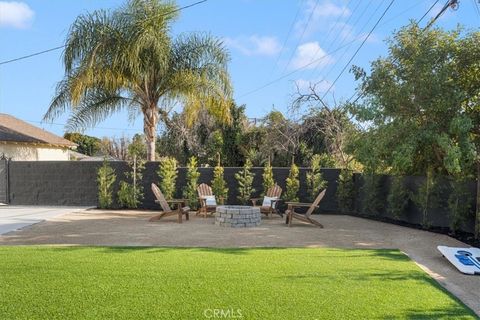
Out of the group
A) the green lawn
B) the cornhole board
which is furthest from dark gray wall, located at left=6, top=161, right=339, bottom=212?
the green lawn

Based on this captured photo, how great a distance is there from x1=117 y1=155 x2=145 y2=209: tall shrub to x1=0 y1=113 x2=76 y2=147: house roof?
243 inches

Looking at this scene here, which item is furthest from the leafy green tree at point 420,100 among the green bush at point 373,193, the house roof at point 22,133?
the house roof at point 22,133

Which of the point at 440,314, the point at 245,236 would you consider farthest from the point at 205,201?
the point at 440,314

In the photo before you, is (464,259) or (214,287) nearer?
(214,287)

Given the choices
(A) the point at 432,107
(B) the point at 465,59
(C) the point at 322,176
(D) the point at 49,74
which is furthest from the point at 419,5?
(D) the point at 49,74

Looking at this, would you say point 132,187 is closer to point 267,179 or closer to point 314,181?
point 267,179

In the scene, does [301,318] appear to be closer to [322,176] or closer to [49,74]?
[322,176]

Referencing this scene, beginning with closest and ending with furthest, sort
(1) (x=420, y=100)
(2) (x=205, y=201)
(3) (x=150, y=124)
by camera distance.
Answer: (1) (x=420, y=100), (2) (x=205, y=201), (3) (x=150, y=124)

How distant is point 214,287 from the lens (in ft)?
15.7

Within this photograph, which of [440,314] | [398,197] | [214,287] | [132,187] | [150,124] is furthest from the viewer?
[150,124]

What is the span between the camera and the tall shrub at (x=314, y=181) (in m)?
13.3

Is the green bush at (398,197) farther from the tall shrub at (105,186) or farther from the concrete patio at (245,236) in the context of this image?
the tall shrub at (105,186)

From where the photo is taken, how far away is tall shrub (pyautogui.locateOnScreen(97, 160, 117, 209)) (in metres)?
13.8

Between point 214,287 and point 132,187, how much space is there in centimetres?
975
